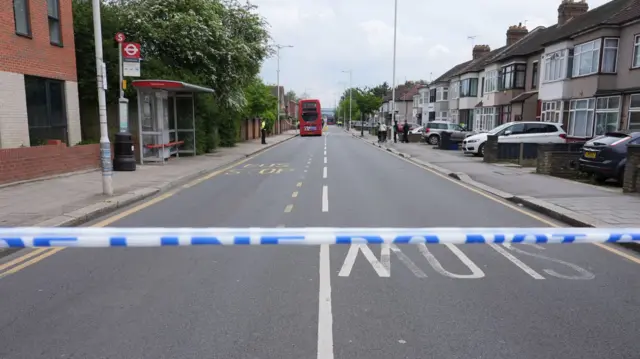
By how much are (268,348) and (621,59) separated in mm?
26717

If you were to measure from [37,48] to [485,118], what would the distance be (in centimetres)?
3672

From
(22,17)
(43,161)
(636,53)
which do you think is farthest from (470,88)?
(43,161)

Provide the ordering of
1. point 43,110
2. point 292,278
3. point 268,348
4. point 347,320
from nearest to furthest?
point 268,348
point 347,320
point 292,278
point 43,110

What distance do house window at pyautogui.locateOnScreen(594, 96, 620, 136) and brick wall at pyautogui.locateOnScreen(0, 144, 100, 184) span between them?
23888mm

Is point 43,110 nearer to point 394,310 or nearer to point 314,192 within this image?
point 314,192

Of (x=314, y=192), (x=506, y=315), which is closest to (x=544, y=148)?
(x=314, y=192)

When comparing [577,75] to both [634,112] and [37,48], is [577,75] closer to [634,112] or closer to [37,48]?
[634,112]

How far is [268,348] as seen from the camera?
11.3 ft

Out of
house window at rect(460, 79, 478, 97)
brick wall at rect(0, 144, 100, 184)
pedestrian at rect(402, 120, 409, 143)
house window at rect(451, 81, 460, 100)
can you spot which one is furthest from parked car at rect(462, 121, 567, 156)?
house window at rect(451, 81, 460, 100)

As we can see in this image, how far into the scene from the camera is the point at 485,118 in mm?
41500

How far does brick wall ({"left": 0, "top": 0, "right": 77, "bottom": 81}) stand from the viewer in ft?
41.3

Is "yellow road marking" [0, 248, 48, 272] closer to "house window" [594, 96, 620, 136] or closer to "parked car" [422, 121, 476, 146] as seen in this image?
"house window" [594, 96, 620, 136]

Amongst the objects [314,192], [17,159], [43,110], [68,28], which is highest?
[68,28]

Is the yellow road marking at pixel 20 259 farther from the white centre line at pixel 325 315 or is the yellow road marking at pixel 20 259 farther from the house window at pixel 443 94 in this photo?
the house window at pixel 443 94
